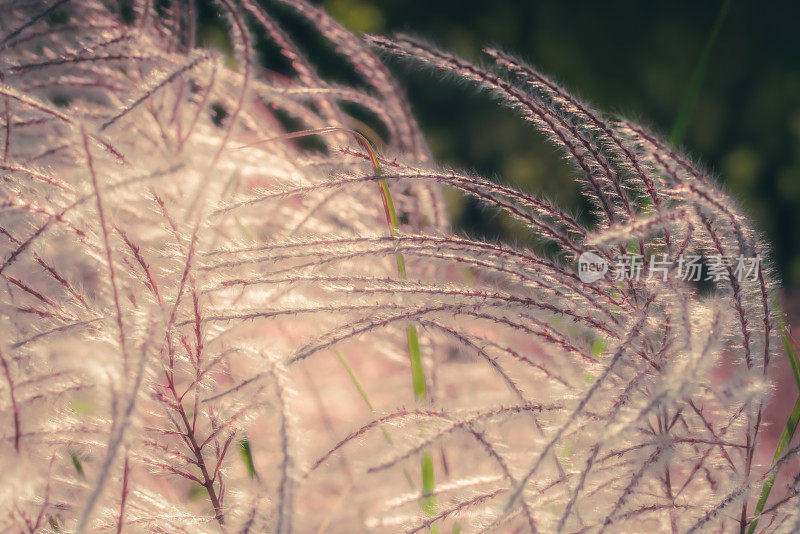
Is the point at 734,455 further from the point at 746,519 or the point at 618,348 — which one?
the point at 618,348

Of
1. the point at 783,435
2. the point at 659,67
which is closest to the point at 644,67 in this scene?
the point at 659,67

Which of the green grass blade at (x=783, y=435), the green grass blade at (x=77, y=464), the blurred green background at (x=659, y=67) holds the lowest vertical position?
the green grass blade at (x=783, y=435)

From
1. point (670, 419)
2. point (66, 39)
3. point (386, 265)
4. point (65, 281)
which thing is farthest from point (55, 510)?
point (66, 39)

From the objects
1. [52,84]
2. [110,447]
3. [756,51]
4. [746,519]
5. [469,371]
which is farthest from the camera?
[756,51]

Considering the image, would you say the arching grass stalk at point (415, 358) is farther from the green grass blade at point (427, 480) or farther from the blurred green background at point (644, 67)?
the blurred green background at point (644, 67)

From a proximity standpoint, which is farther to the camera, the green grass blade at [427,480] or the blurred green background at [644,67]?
the blurred green background at [644,67]

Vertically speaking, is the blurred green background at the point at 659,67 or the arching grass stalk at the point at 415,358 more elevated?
the blurred green background at the point at 659,67

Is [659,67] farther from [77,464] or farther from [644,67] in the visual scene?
[77,464]

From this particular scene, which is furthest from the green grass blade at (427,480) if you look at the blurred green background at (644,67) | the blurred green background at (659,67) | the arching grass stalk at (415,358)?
the blurred green background at (659,67)
